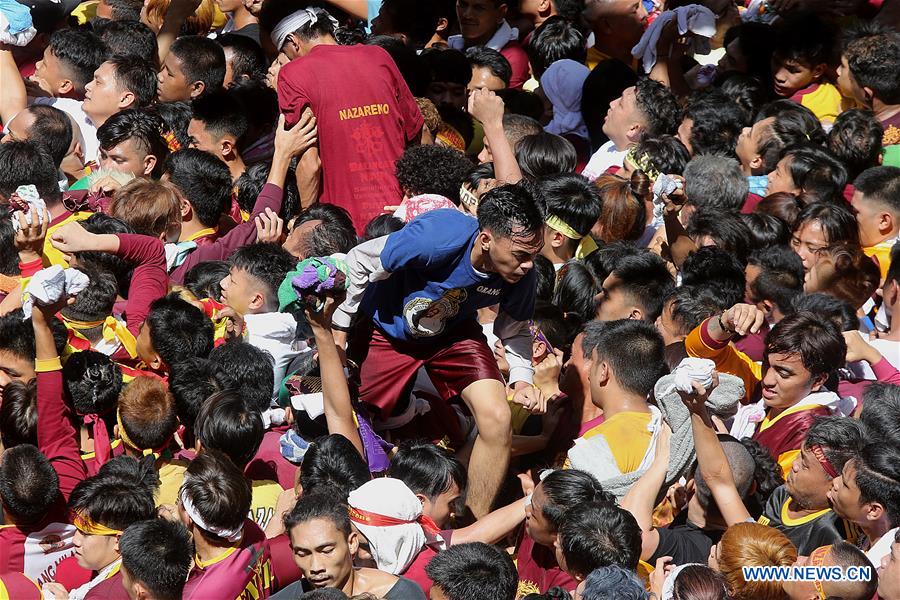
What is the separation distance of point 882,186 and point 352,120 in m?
2.89

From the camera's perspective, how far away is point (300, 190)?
6.85 m

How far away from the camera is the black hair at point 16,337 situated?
5164mm

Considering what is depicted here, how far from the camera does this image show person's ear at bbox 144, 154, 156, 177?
698 centimetres

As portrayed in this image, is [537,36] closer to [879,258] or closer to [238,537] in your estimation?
[879,258]

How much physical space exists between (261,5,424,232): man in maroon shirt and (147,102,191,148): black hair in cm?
91

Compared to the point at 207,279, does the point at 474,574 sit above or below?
above

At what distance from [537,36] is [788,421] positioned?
4367 millimetres

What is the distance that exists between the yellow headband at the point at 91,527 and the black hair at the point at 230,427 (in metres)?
0.51

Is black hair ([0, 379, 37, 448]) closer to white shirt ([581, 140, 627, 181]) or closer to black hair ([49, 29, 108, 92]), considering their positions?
black hair ([49, 29, 108, 92])

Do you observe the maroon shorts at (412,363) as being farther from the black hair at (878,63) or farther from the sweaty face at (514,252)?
the black hair at (878,63)

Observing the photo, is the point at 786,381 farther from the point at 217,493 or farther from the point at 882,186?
the point at 217,493

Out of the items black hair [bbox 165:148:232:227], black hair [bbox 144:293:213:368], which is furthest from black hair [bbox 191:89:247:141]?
black hair [bbox 144:293:213:368]

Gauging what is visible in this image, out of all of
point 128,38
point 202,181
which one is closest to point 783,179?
point 202,181

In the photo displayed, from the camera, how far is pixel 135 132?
6.93m
